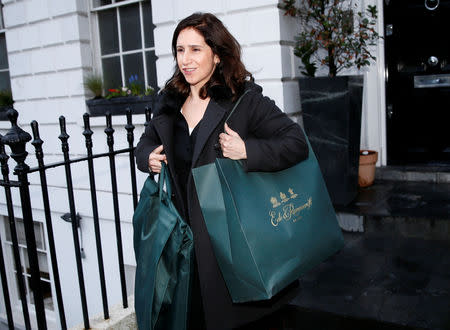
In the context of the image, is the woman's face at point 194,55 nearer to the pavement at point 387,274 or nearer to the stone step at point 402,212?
the pavement at point 387,274

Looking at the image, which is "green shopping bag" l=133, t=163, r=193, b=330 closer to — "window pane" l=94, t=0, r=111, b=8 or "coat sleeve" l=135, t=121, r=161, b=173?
"coat sleeve" l=135, t=121, r=161, b=173

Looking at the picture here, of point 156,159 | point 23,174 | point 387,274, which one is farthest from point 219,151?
point 387,274

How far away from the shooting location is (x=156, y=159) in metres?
1.82

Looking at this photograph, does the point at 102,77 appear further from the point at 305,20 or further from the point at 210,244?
the point at 210,244

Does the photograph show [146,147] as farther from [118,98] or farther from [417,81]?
[417,81]

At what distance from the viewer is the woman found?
164cm

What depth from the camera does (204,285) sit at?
1723 millimetres

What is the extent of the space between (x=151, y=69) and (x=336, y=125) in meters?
2.42

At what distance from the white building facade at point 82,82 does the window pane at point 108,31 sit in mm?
12

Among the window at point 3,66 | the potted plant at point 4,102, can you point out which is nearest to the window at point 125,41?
the potted plant at point 4,102

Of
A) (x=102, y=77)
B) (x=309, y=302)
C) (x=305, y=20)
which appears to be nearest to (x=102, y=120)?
(x=102, y=77)

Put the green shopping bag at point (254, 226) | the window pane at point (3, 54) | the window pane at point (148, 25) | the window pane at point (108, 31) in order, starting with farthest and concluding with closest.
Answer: the window pane at point (3, 54), the window pane at point (108, 31), the window pane at point (148, 25), the green shopping bag at point (254, 226)

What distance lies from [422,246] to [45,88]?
4.86m

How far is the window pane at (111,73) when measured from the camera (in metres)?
5.42
